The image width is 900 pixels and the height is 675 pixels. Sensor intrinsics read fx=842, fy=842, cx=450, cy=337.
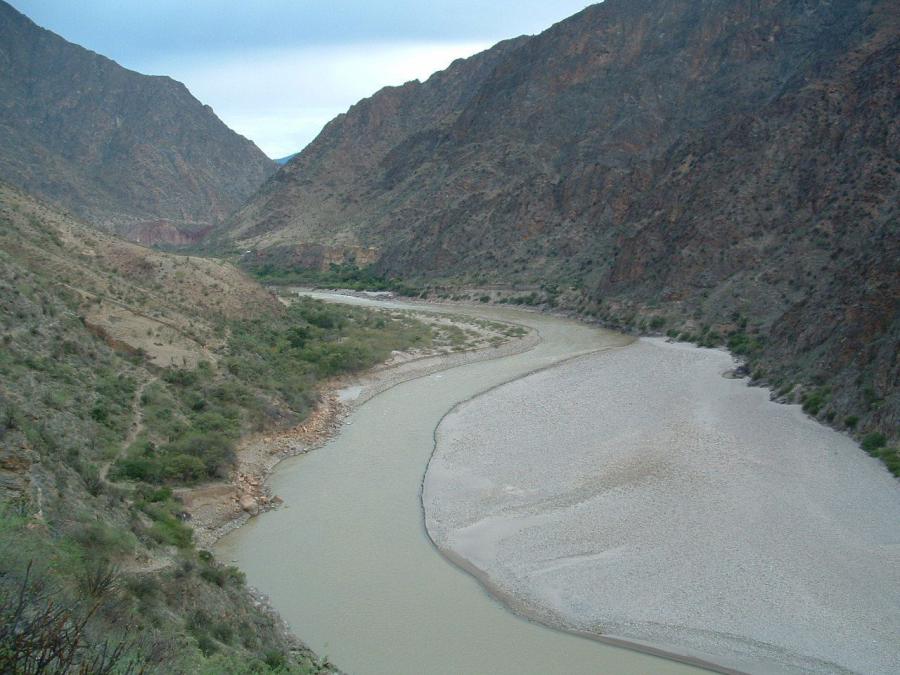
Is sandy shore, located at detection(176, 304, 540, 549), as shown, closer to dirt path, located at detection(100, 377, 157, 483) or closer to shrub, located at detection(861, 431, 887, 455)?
dirt path, located at detection(100, 377, 157, 483)

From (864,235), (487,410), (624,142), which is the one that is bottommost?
(487,410)

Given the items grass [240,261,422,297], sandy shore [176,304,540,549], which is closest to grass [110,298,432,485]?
sandy shore [176,304,540,549]

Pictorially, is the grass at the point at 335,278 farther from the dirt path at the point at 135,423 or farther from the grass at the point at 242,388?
the dirt path at the point at 135,423

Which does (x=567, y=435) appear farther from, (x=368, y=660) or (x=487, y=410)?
(x=368, y=660)

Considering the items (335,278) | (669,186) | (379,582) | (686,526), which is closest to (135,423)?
(379,582)

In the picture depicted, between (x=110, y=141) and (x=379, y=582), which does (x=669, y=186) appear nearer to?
(x=379, y=582)

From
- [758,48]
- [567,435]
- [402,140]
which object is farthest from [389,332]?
[402,140]
